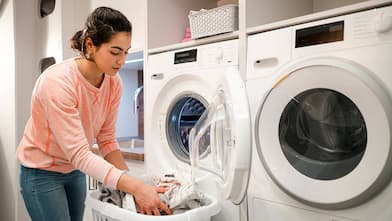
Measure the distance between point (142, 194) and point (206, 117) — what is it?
36 cm

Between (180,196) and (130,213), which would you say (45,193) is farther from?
(180,196)

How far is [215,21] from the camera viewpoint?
4.59 feet

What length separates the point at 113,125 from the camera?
143 cm

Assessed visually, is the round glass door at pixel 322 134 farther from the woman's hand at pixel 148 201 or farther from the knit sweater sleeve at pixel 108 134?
the knit sweater sleeve at pixel 108 134

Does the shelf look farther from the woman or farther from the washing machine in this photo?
the woman

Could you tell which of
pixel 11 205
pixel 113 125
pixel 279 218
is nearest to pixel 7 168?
pixel 11 205

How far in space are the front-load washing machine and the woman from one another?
0.41m

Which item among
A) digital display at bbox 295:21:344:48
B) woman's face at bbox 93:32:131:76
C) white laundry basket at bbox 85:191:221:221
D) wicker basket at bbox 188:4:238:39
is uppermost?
wicker basket at bbox 188:4:238:39

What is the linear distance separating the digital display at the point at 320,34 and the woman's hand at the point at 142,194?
2.22 feet

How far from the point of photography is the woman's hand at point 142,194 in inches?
40.4

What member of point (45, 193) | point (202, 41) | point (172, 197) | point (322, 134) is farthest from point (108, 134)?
point (322, 134)

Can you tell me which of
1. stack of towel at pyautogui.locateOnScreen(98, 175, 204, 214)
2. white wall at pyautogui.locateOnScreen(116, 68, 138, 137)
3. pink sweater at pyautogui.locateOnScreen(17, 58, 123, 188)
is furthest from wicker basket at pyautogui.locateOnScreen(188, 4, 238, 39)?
white wall at pyautogui.locateOnScreen(116, 68, 138, 137)

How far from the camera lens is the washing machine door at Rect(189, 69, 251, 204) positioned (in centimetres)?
84

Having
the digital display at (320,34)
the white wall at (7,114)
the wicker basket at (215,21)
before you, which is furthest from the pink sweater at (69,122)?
the white wall at (7,114)
